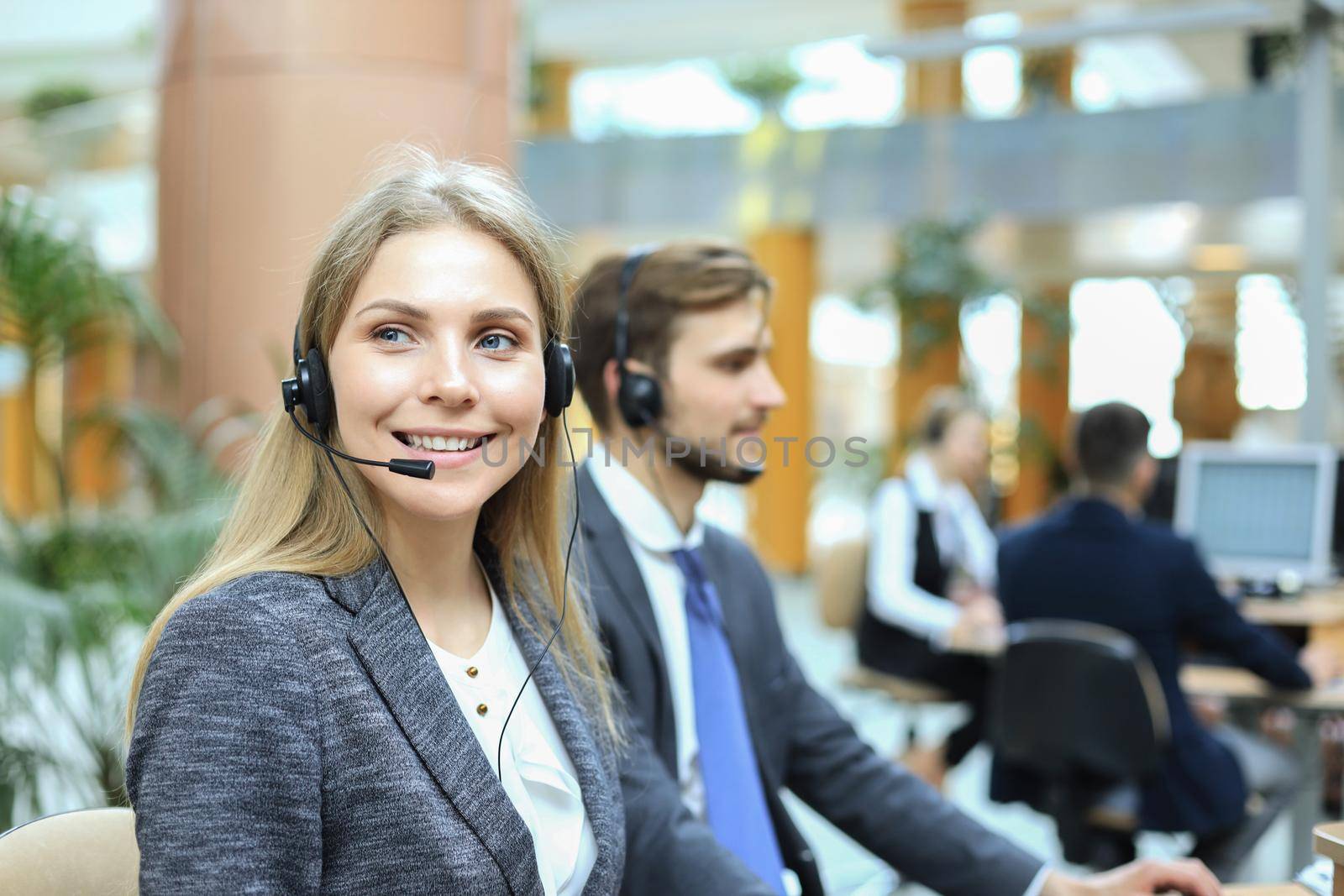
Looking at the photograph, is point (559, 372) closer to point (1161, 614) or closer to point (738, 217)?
point (1161, 614)

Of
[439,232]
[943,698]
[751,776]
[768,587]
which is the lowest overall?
[943,698]

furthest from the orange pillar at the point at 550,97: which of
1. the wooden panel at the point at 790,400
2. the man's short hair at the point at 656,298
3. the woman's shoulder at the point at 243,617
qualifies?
the woman's shoulder at the point at 243,617

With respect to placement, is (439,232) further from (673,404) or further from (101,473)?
(101,473)

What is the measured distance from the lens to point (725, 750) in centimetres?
162

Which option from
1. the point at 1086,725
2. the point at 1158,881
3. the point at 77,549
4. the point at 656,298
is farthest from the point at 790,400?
the point at 1158,881

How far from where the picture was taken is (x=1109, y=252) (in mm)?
11969

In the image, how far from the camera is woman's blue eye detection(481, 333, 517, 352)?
3.75 ft

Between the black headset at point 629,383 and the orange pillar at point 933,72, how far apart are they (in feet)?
29.3

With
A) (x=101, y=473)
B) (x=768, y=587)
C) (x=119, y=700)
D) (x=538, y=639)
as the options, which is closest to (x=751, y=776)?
(x=768, y=587)

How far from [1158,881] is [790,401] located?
35.4ft

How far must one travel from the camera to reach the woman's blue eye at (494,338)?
3.75 feet

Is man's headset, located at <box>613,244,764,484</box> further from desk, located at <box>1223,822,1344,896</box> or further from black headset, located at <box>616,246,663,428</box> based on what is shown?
desk, located at <box>1223,822,1344,896</box>

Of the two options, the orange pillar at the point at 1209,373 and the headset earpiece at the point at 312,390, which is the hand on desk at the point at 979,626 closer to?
the headset earpiece at the point at 312,390

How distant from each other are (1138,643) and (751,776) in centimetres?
183
